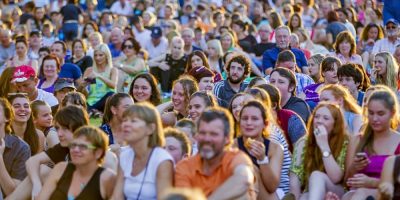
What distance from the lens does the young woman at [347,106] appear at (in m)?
10.8

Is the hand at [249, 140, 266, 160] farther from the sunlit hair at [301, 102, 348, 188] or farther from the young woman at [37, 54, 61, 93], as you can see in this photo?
the young woman at [37, 54, 61, 93]

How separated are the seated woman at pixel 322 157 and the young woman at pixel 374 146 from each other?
0.22m

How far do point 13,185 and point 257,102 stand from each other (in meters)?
2.44

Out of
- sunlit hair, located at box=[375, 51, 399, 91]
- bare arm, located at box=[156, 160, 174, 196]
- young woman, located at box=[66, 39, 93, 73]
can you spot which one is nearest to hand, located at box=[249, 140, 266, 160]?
bare arm, located at box=[156, 160, 174, 196]

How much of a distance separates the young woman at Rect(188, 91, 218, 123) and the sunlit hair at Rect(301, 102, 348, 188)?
56.4 inches

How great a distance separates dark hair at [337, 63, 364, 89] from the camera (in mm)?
12742

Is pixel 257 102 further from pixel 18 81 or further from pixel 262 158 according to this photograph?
pixel 18 81

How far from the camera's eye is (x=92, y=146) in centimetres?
884

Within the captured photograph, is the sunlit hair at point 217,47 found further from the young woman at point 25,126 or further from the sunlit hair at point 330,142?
the sunlit hair at point 330,142

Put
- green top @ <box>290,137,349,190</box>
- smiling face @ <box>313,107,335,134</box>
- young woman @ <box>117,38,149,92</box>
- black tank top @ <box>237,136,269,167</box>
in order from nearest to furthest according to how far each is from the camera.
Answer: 1. black tank top @ <box>237,136,269,167</box>
2. smiling face @ <box>313,107,335,134</box>
3. green top @ <box>290,137,349,190</box>
4. young woman @ <box>117,38,149,92</box>

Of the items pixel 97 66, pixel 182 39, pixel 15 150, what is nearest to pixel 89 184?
pixel 15 150

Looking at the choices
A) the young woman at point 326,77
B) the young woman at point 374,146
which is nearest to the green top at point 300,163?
the young woman at point 374,146

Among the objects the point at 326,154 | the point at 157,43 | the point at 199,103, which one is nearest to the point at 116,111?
the point at 199,103

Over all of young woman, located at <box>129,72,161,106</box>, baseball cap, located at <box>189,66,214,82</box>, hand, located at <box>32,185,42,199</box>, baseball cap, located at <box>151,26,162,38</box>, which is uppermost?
baseball cap, located at <box>151,26,162,38</box>
